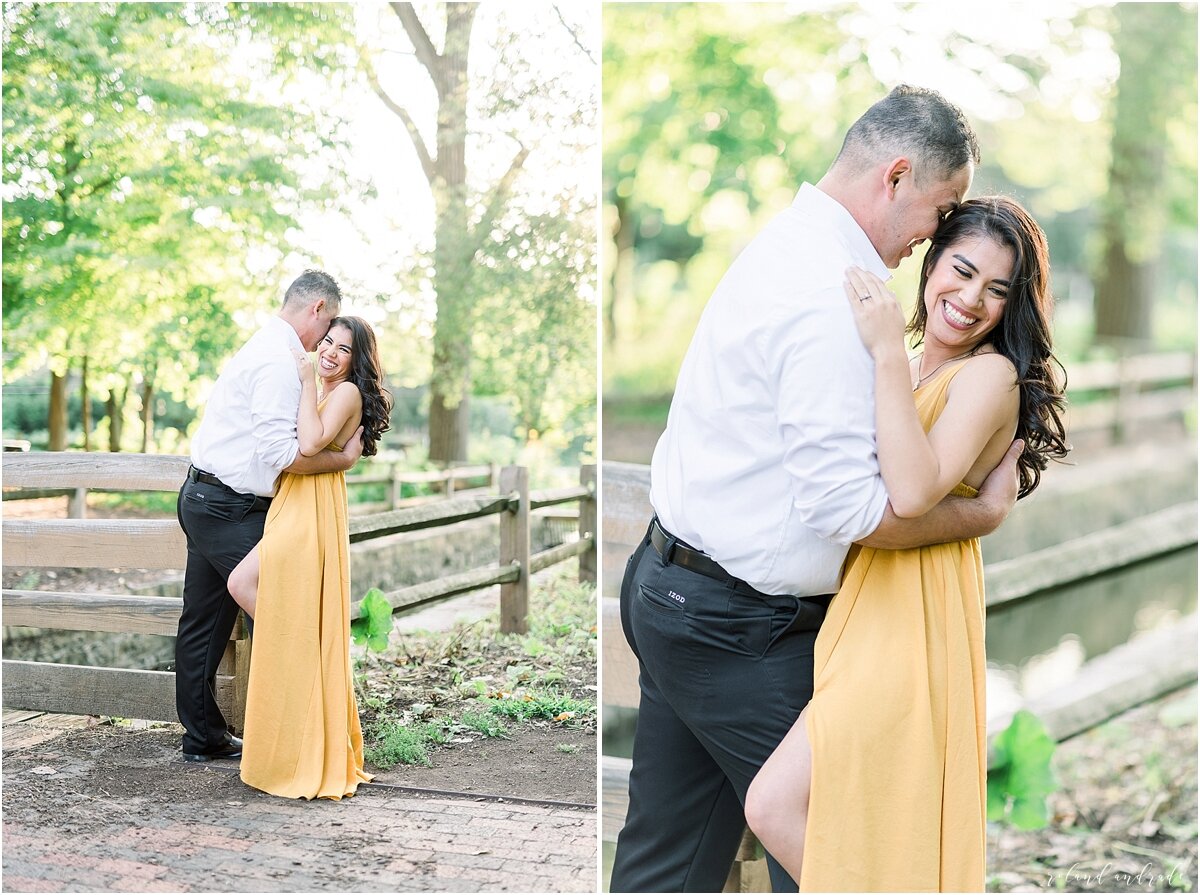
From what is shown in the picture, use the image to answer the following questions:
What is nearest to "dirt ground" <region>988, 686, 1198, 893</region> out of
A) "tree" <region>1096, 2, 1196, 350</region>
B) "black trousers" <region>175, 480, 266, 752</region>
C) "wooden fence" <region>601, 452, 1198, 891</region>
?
"wooden fence" <region>601, 452, 1198, 891</region>

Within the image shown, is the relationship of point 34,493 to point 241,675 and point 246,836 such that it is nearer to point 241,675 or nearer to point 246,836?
point 241,675

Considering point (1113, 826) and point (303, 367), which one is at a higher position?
point (303, 367)

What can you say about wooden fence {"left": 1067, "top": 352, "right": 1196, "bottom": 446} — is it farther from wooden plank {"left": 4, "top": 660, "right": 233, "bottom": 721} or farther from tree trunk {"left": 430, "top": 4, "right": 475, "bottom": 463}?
wooden plank {"left": 4, "top": 660, "right": 233, "bottom": 721}

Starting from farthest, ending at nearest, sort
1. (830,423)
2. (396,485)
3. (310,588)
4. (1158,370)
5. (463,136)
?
(1158,370)
(396,485)
(463,136)
(310,588)
(830,423)

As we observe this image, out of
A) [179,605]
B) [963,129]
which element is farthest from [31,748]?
[963,129]

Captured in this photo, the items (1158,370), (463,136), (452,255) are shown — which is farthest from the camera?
(1158,370)

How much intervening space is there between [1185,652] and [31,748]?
3.27m

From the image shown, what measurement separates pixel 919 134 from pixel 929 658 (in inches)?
34.5

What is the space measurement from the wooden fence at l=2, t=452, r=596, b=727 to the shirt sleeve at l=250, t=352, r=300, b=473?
30 cm

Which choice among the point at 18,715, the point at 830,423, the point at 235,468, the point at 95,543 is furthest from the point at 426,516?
the point at 830,423

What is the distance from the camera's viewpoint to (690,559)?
6.16 feet

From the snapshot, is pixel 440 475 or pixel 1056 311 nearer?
pixel 1056 311

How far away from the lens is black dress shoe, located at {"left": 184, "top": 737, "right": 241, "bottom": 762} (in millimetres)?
2855

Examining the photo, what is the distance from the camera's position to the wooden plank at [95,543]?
3.04 metres
